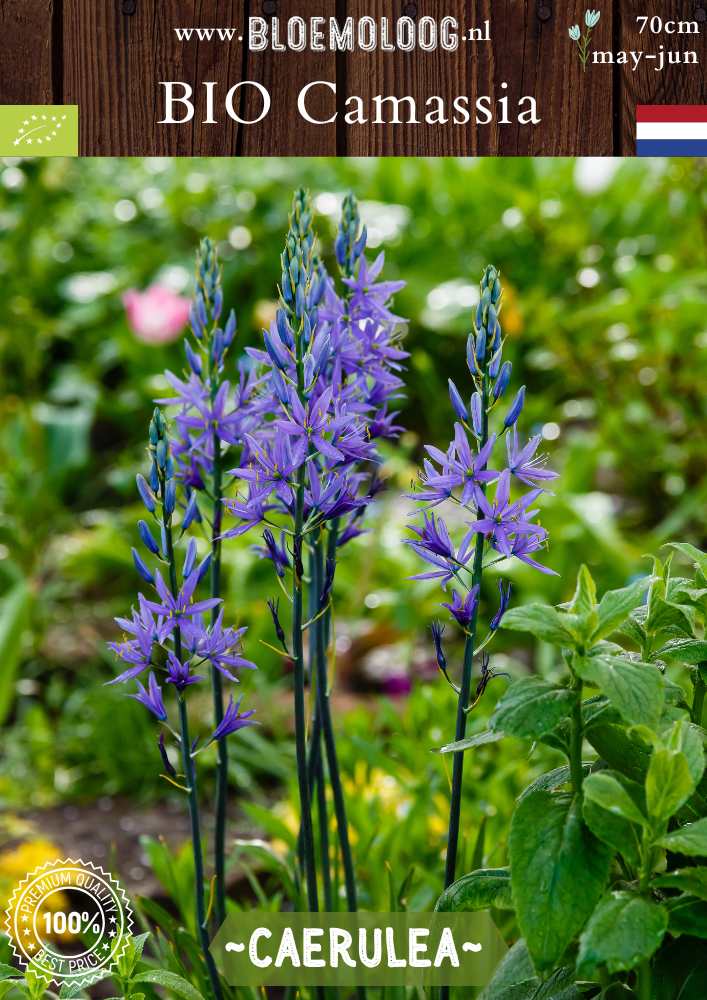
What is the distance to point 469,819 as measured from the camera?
1729 millimetres

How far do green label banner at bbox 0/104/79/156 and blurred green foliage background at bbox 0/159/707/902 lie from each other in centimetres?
97

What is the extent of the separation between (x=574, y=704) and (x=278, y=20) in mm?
997

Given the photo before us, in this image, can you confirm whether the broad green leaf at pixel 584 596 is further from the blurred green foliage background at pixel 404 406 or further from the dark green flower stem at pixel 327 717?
the blurred green foliage background at pixel 404 406

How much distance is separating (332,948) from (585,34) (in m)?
1.18

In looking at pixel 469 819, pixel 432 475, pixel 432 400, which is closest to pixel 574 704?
pixel 432 475

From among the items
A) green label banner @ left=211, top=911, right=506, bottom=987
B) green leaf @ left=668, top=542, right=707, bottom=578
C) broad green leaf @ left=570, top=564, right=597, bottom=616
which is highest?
green leaf @ left=668, top=542, right=707, bottom=578

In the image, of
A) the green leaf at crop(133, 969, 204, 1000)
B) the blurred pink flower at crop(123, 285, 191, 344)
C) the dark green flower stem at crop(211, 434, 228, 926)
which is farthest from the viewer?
the blurred pink flower at crop(123, 285, 191, 344)

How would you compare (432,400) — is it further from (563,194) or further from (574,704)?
(574,704)

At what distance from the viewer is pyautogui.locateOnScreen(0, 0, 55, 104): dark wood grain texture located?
144cm

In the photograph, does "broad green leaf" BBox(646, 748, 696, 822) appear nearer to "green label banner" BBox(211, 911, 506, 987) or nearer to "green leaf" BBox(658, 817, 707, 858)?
"green leaf" BBox(658, 817, 707, 858)

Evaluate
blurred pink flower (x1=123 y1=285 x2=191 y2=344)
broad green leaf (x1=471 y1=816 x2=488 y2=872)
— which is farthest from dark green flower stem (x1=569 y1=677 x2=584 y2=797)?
blurred pink flower (x1=123 y1=285 x2=191 y2=344)

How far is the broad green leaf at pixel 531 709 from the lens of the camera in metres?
0.90

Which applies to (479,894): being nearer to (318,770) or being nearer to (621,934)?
(621,934)

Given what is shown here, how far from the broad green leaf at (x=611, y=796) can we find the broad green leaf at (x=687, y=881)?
0.19ft
